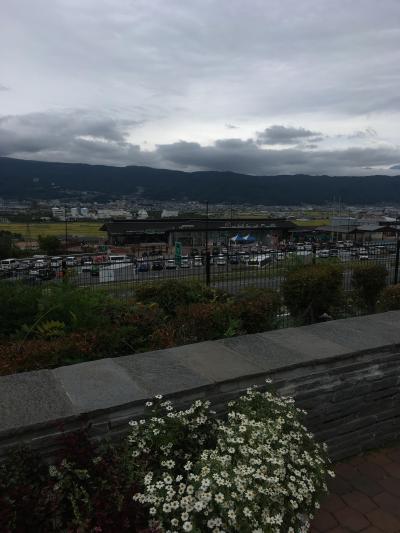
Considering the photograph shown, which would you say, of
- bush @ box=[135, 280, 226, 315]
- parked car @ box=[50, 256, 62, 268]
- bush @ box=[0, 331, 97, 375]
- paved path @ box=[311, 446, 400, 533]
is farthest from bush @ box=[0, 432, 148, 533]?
parked car @ box=[50, 256, 62, 268]

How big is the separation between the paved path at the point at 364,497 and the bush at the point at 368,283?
3.85 m

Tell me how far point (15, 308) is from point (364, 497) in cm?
359

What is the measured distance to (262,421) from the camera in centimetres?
252

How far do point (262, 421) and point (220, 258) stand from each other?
6025 mm

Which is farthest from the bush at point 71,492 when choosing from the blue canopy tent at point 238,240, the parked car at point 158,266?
the blue canopy tent at point 238,240

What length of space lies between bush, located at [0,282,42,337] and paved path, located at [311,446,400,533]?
318cm

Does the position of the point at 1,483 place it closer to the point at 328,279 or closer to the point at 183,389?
the point at 183,389

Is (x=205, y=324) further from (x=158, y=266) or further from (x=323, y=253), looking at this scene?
(x=323, y=253)

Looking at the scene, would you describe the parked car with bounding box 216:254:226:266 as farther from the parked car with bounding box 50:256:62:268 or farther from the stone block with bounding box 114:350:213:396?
the stone block with bounding box 114:350:213:396

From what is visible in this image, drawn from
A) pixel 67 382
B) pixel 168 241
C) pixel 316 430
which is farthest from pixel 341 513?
pixel 168 241

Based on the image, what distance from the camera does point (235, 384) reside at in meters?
2.87

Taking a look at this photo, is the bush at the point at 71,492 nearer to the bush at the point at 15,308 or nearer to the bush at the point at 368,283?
the bush at the point at 15,308

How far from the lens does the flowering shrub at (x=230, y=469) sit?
195 cm

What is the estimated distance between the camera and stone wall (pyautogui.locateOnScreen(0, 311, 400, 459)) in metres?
2.36
